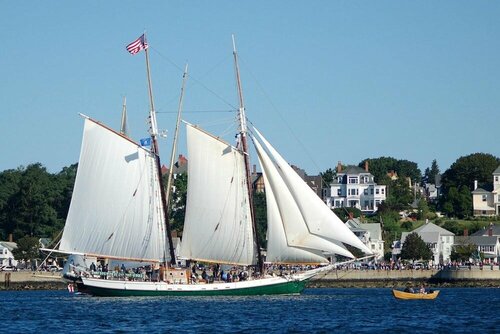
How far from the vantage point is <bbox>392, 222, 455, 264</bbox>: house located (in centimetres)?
14550

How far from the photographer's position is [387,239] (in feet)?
510

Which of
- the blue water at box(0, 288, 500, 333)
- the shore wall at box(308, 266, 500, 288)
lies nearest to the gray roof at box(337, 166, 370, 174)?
the shore wall at box(308, 266, 500, 288)

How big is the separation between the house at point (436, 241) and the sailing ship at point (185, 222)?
64.1 meters

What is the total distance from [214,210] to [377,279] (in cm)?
3936

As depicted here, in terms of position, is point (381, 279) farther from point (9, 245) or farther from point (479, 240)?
point (9, 245)

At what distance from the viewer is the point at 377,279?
384 feet

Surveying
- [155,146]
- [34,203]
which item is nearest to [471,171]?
[34,203]

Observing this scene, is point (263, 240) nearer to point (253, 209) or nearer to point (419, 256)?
point (419, 256)

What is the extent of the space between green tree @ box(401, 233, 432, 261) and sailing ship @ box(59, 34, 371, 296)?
170ft

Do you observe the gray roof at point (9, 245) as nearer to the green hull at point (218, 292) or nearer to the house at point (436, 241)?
the house at point (436, 241)

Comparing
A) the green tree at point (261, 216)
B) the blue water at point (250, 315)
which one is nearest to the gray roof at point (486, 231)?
the green tree at point (261, 216)

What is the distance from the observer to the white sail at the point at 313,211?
7594 cm

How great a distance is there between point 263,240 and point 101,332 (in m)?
76.5

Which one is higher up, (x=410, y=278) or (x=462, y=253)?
(x=462, y=253)
